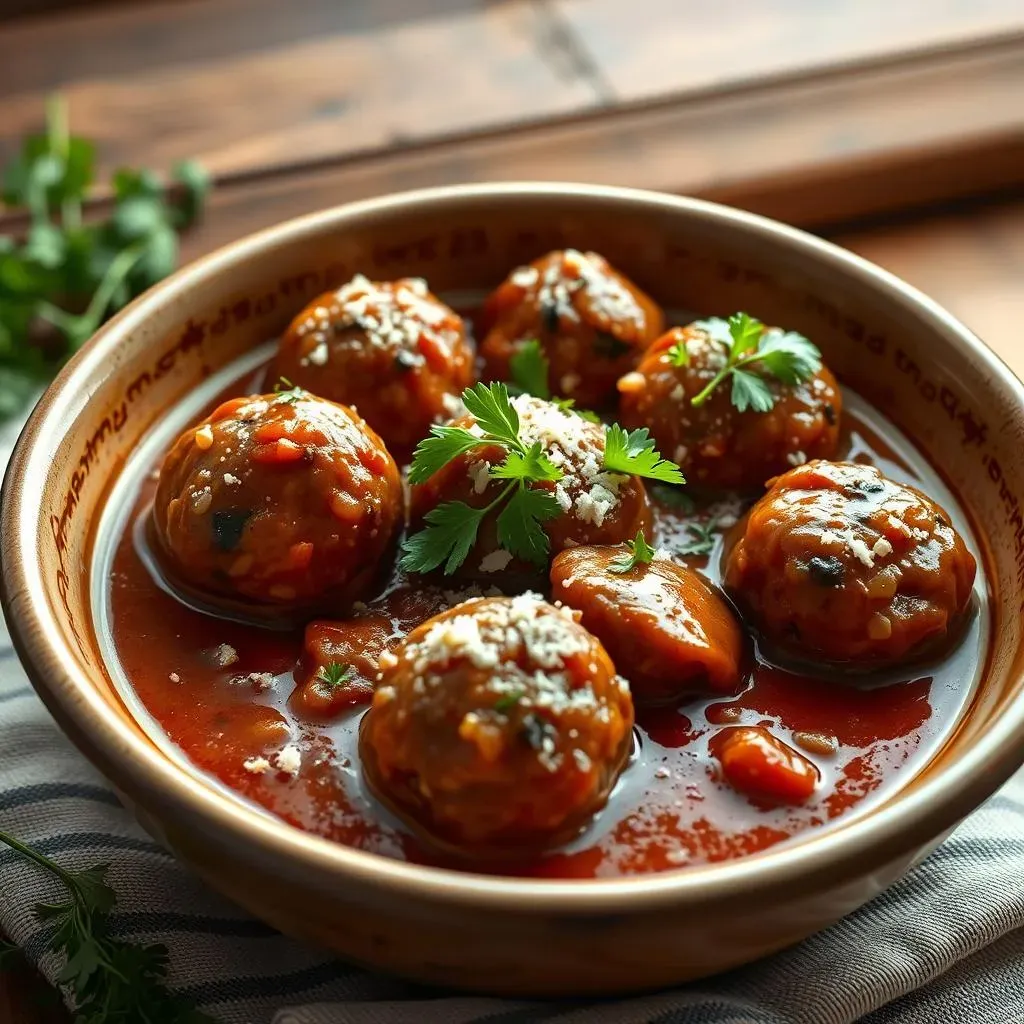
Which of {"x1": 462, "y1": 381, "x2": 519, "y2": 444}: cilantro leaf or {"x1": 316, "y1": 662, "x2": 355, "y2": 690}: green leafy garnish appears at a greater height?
{"x1": 462, "y1": 381, "x2": 519, "y2": 444}: cilantro leaf

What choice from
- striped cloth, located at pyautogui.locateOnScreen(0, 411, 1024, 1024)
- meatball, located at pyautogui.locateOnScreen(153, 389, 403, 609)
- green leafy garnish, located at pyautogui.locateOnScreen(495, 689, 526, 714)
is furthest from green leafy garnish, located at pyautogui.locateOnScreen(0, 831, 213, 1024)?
green leafy garnish, located at pyautogui.locateOnScreen(495, 689, 526, 714)

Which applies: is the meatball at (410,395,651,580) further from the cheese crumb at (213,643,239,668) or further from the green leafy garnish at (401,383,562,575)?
the cheese crumb at (213,643,239,668)

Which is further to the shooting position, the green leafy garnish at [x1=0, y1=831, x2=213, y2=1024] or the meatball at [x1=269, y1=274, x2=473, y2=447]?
the meatball at [x1=269, y1=274, x2=473, y2=447]

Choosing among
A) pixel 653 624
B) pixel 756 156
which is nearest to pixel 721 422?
pixel 653 624

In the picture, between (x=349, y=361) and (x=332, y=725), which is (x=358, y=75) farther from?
(x=332, y=725)

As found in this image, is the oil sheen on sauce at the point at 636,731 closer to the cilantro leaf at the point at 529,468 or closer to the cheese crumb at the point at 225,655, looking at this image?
the cheese crumb at the point at 225,655
